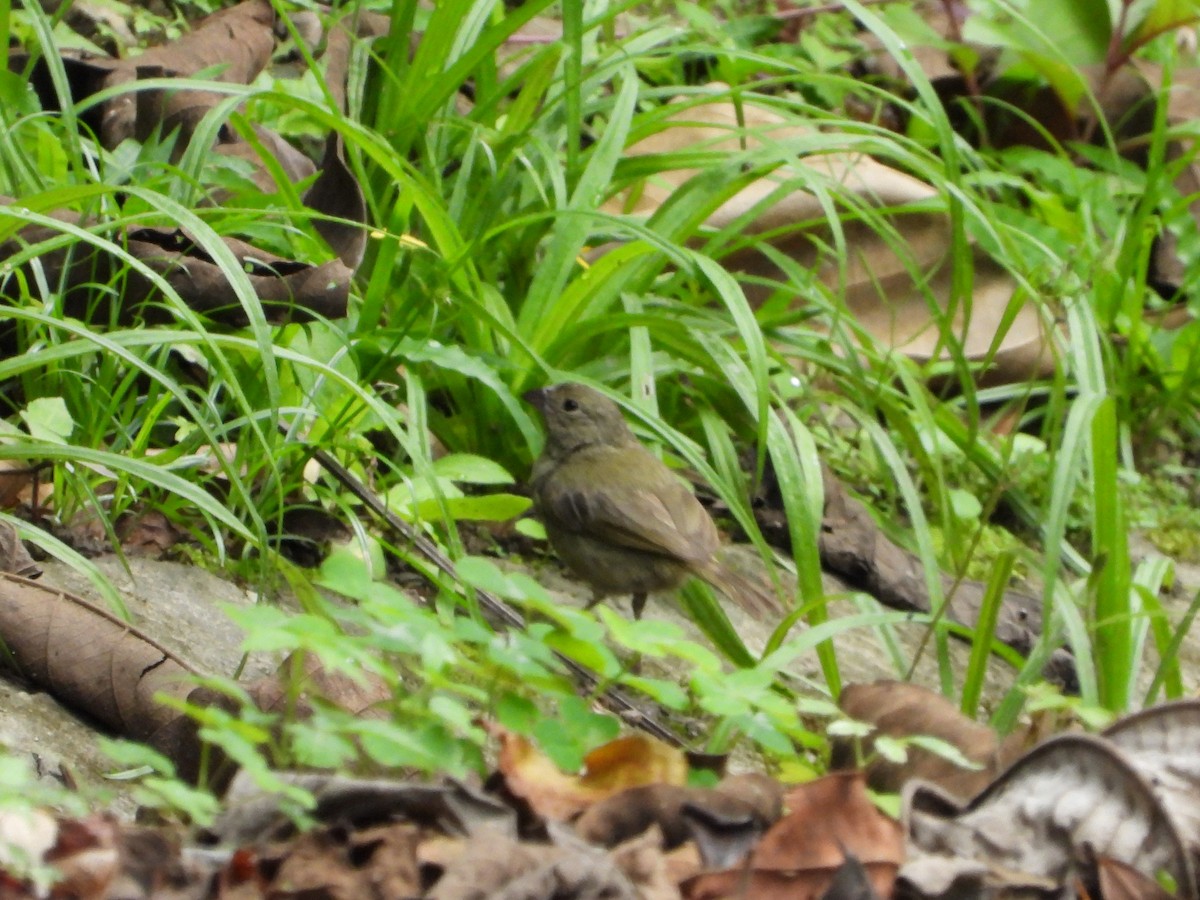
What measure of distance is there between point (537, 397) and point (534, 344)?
13cm

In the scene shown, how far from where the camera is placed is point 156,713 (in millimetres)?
2398

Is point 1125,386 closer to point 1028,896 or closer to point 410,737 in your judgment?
point 1028,896

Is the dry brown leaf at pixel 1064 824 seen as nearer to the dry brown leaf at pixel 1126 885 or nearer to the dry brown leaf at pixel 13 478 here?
the dry brown leaf at pixel 1126 885

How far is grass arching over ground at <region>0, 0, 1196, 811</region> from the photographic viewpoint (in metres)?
2.97

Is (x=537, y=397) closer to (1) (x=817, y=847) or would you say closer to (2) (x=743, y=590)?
(2) (x=743, y=590)

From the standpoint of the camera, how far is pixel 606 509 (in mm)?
3842

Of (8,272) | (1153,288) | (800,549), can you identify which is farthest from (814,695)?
(1153,288)

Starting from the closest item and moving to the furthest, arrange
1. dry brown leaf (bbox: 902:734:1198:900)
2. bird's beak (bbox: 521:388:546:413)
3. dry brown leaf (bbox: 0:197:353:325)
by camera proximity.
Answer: dry brown leaf (bbox: 902:734:1198:900)
dry brown leaf (bbox: 0:197:353:325)
bird's beak (bbox: 521:388:546:413)

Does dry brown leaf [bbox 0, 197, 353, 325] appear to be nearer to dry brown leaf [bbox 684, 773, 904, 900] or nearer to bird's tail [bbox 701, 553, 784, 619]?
bird's tail [bbox 701, 553, 784, 619]

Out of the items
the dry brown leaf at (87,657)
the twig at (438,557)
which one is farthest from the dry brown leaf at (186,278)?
the dry brown leaf at (87,657)

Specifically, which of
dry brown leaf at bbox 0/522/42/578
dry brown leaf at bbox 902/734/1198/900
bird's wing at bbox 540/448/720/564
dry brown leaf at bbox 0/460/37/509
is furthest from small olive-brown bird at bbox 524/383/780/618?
dry brown leaf at bbox 902/734/1198/900

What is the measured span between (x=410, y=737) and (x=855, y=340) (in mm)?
3592

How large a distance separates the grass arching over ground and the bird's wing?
0.44ft

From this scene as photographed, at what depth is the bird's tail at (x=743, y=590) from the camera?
144 inches
